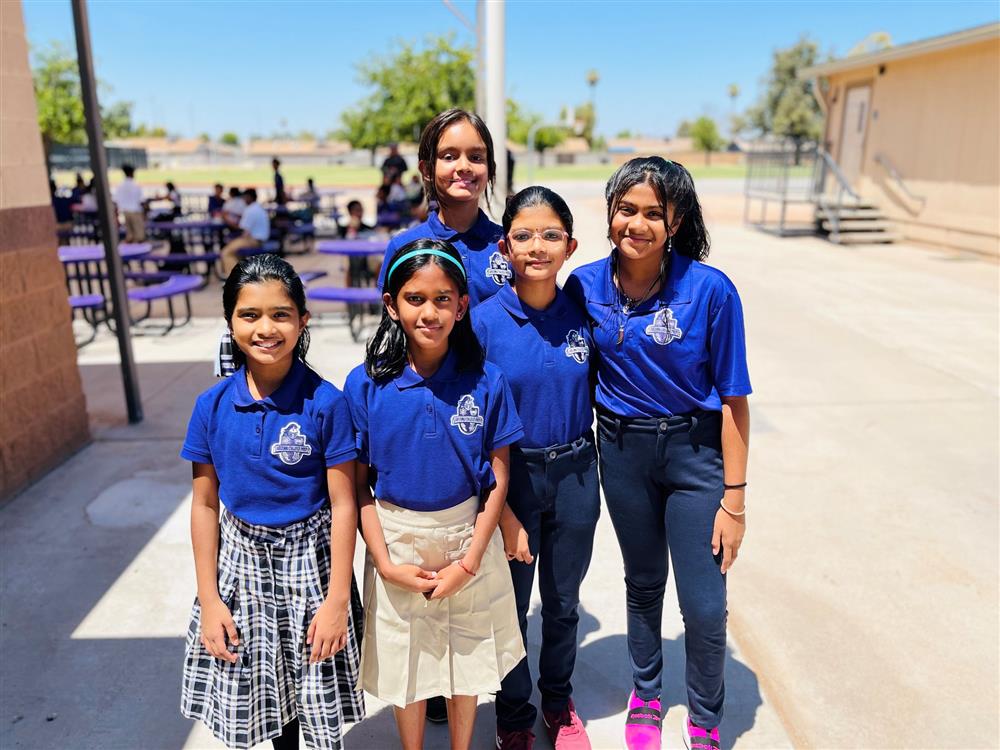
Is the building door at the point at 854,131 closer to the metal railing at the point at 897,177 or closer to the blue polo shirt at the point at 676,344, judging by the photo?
the metal railing at the point at 897,177

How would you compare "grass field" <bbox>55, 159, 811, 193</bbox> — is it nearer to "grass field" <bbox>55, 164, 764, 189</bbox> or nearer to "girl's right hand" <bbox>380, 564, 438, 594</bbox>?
"grass field" <bbox>55, 164, 764, 189</bbox>

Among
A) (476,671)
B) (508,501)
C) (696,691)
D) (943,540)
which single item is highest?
(508,501)

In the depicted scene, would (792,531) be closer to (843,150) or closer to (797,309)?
(797,309)

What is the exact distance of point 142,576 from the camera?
335 centimetres

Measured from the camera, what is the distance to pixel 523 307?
2.02 m

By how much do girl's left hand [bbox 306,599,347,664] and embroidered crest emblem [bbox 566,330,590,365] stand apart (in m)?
0.86

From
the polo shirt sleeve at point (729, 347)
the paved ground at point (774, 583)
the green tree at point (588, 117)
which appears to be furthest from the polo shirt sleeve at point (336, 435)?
the green tree at point (588, 117)

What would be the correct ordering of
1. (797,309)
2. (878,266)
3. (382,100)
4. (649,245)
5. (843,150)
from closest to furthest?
(649,245), (797,309), (878,266), (843,150), (382,100)

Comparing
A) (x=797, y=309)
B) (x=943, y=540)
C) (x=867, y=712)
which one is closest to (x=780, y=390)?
(x=943, y=540)

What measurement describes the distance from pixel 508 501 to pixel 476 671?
45 cm

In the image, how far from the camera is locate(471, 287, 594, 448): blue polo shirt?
6.55 ft

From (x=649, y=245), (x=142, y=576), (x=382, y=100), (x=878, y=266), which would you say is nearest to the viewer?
(x=649, y=245)

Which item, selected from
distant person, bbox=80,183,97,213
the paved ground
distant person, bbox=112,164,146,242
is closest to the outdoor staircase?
the paved ground

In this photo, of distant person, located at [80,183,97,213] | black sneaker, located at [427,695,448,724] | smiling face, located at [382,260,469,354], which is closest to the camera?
smiling face, located at [382,260,469,354]
